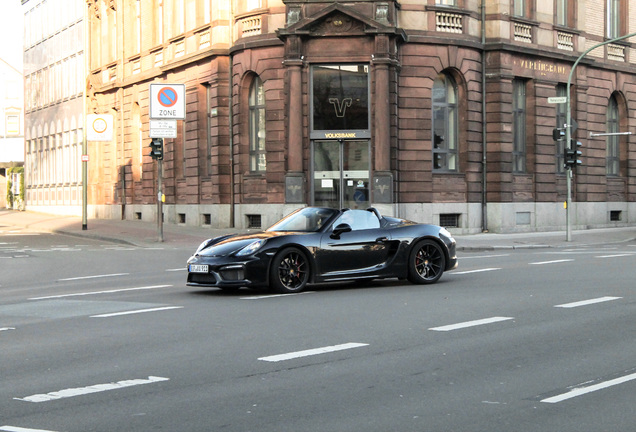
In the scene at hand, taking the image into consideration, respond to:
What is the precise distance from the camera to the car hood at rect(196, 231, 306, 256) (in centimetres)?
1427

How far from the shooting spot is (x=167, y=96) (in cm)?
3078

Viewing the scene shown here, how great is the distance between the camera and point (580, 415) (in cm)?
633

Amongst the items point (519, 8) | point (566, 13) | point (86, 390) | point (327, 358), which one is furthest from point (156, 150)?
point (86, 390)

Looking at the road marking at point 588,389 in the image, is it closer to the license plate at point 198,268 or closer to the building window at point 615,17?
the license plate at point 198,268

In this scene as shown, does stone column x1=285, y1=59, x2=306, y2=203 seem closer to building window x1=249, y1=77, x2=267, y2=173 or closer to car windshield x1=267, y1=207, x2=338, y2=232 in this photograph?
building window x1=249, y1=77, x2=267, y2=173

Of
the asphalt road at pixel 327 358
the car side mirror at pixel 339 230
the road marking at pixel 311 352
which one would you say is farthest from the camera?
the car side mirror at pixel 339 230

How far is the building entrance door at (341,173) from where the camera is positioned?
34.1 m

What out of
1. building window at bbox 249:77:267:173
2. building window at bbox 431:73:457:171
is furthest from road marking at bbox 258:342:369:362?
building window at bbox 249:77:267:173

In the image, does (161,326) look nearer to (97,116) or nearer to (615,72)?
(97,116)

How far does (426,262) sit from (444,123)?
20.9 meters

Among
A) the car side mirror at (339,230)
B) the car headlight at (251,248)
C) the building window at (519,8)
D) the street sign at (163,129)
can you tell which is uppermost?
the building window at (519,8)

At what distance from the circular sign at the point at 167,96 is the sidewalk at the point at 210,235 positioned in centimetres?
431

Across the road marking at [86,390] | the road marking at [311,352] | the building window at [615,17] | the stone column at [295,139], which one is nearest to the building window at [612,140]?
the building window at [615,17]

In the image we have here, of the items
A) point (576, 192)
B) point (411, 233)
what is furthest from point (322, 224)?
point (576, 192)
